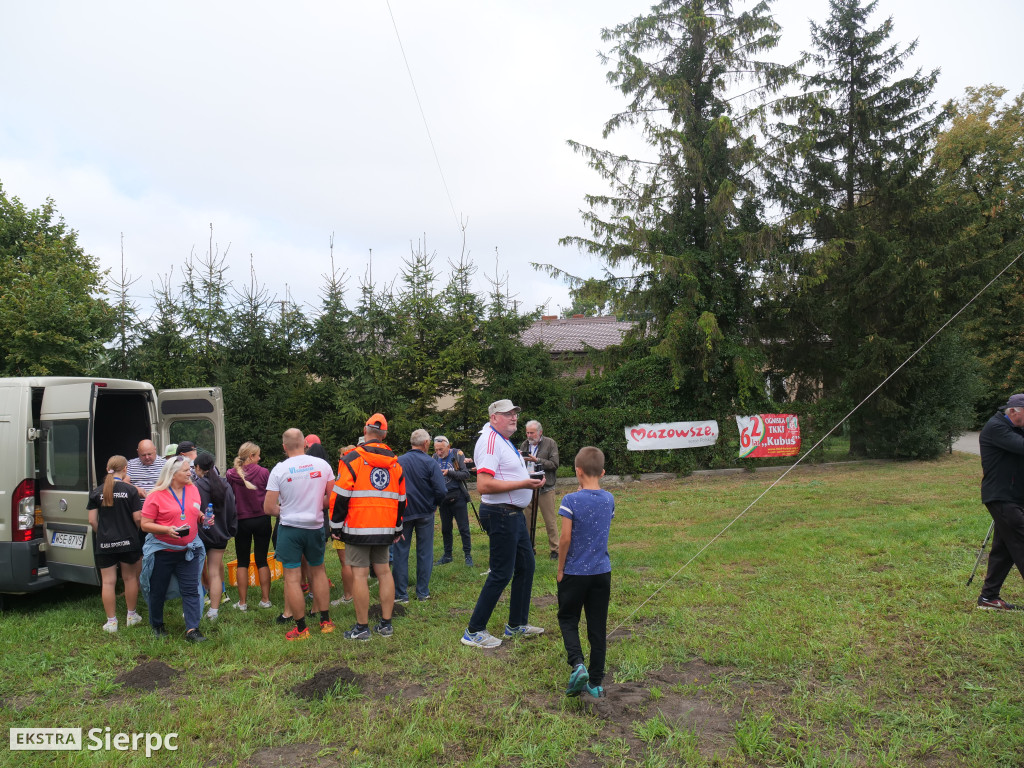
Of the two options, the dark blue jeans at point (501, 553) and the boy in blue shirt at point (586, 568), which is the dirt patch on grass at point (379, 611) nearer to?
the dark blue jeans at point (501, 553)

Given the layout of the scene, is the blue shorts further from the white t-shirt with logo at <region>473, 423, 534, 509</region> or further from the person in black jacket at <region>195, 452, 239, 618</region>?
the white t-shirt with logo at <region>473, 423, 534, 509</region>

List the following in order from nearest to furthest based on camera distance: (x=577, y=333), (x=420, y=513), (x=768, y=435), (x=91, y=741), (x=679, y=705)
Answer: (x=91, y=741), (x=679, y=705), (x=420, y=513), (x=768, y=435), (x=577, y=333)

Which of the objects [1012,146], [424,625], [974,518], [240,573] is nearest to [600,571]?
[424,625]

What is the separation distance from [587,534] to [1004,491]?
3.87 meters

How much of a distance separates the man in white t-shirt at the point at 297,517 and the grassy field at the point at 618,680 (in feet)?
1.20

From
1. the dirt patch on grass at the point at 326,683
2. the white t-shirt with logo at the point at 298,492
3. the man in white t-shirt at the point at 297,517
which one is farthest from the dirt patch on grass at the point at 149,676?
the white t-shirt with logo at the point at 298,492

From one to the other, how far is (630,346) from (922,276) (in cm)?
792

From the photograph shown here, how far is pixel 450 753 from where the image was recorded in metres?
3.59

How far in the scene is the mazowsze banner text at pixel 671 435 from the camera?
15.5m

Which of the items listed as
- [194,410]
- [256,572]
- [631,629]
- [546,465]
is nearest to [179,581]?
[256,572]

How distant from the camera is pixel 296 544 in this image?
5.48 meters

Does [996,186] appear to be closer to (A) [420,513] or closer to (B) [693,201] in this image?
(B) [693,201]

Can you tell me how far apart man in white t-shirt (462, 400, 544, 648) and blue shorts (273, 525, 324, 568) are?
5.04 feet

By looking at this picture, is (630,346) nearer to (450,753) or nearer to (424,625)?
(424,625)
